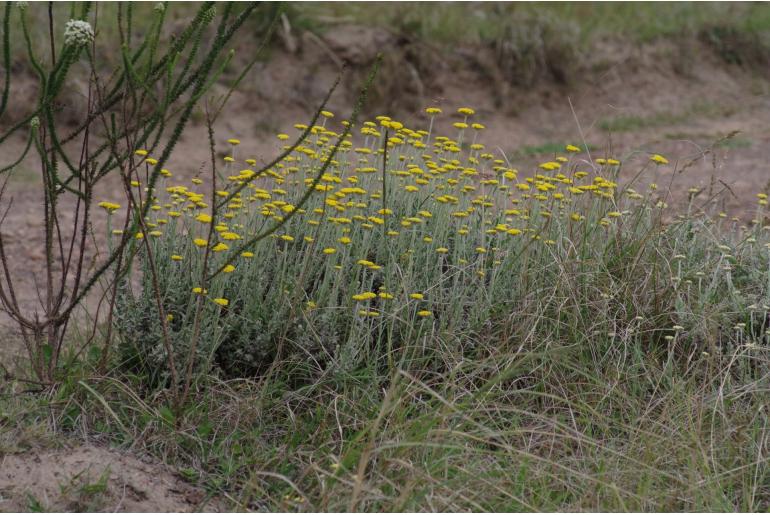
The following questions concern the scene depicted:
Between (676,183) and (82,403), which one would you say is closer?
(82,403)

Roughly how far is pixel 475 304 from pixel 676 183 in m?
4.22

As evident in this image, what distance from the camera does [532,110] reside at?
9602 millimetres

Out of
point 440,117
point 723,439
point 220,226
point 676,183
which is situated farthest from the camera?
point 440,117

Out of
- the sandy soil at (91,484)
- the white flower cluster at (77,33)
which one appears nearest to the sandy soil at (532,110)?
the sandy soil at (91,484)

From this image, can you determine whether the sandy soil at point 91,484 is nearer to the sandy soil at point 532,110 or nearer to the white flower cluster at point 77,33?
the white flower cluster at point 77,33

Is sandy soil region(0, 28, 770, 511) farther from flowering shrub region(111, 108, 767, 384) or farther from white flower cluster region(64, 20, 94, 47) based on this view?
white flower cluster region(64, 20, 94, 47)

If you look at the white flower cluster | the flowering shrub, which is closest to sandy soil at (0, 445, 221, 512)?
the flowering shrub

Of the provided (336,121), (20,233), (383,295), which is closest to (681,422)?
(383,295)

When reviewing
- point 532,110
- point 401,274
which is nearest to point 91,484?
point 401,274

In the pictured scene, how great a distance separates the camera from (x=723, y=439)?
11.2ft

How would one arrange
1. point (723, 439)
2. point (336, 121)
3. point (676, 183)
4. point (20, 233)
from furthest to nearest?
point (336, 121) < point (676, 183) < point (20, 233) < point (723, 439)

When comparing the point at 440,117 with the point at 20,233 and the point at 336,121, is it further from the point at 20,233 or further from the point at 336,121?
the point at 20,233

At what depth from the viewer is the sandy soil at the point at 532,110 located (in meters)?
7.71

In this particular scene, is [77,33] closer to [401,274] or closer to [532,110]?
[401,274]
